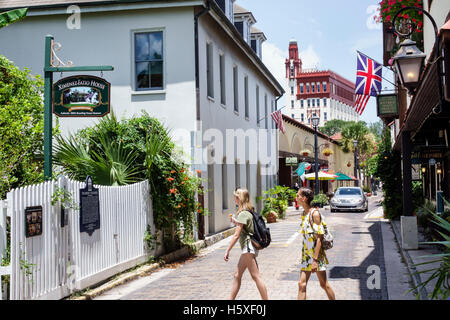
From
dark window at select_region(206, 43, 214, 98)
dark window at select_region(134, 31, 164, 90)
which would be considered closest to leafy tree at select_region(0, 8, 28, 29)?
dark window at select_region(134, 31, 164, 90)

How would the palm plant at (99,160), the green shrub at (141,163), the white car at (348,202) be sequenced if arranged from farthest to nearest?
the white car at (348,202) → the green shrub at (141,163) → the palm plant at (99,160)

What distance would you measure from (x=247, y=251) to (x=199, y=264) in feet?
17.1

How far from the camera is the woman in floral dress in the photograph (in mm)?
7148

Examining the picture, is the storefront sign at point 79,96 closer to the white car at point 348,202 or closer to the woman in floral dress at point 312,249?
the woman in floral dress at point 312,249

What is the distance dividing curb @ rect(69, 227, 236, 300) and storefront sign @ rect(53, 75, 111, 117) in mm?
3127

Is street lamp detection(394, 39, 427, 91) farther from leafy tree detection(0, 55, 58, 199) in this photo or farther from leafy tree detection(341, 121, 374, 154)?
leafy tree detection(341, 121, 374, 154)

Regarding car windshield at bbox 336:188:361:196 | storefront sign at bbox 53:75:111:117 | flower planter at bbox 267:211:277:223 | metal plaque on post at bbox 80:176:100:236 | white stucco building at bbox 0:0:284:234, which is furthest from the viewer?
car windshield at bbox 336:188:361:196

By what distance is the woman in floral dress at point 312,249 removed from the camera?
7148mm

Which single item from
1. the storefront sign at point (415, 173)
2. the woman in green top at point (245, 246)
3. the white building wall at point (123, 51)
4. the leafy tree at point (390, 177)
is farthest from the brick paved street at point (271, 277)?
the leafy tree at point (390, 177)

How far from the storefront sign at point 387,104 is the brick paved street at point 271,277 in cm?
387

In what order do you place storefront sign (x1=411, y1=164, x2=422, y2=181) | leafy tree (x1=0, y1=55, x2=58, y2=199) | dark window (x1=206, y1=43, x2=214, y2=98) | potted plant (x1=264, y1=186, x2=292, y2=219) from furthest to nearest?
1. potted plant (x1=264, y1=186, x2=292, y2=219)
2. storefront sign (x1=411, y1=164, x2=422, y2=181)
3. dark window (x1=206, y1=43, x2=214, y2=98)
4. leafy tree (x1=0, y1=55, x2=58, y2=199)

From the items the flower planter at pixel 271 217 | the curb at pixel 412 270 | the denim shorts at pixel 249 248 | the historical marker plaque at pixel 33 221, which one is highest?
the historical marker plaque at pixel 33 221
